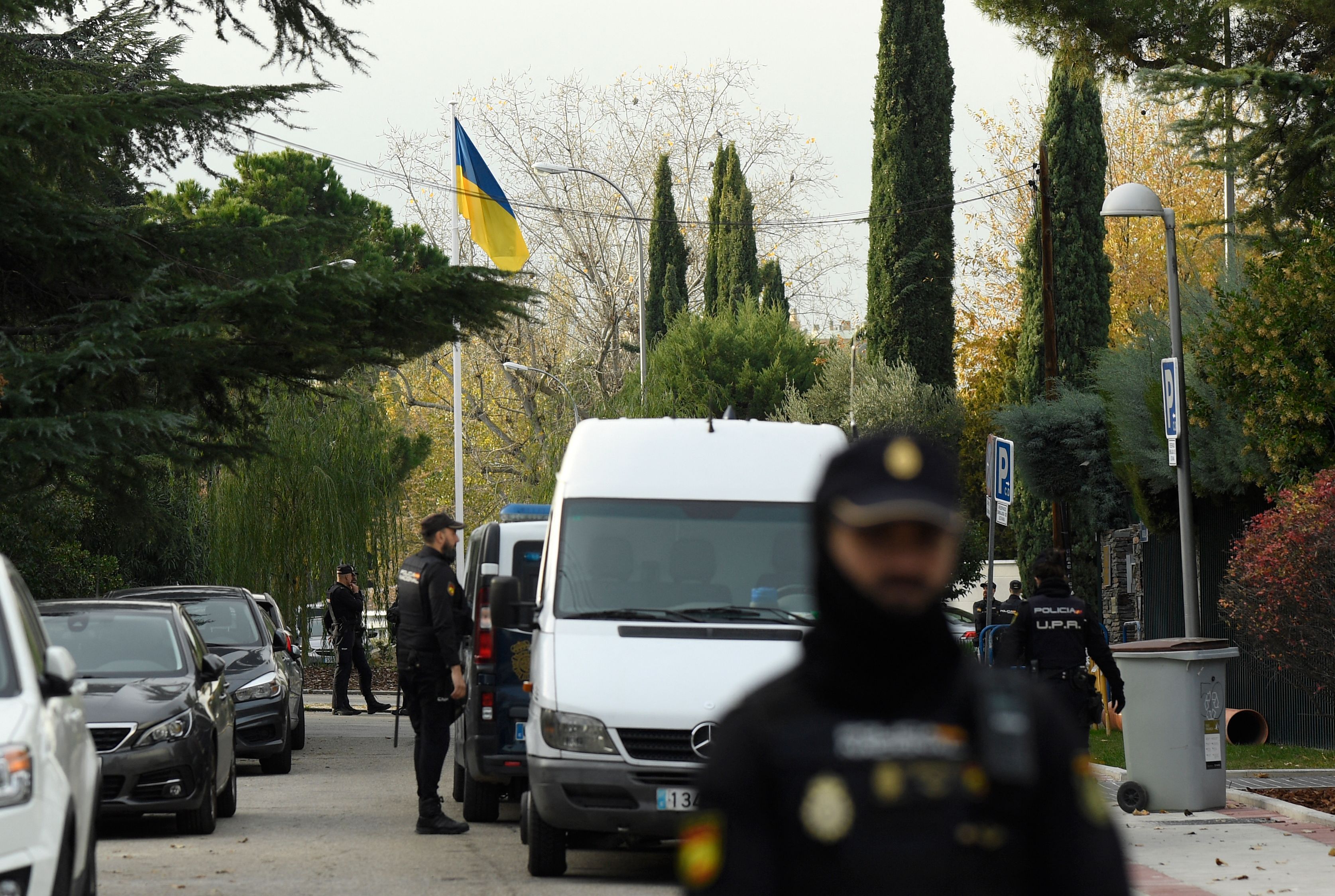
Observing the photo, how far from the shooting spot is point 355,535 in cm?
3309

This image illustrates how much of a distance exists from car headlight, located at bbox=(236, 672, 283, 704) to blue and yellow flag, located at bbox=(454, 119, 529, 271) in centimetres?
2588

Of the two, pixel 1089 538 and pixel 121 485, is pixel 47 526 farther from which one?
pixel 1089 538

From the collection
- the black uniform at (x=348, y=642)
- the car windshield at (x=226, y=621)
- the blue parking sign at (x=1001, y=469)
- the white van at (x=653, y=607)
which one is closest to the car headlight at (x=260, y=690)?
the car windshield at (x=226, y=621)

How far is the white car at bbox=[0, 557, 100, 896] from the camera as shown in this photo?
6.31m

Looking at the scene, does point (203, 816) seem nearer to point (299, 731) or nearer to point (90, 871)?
point (90, 871)

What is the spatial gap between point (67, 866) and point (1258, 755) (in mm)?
13236

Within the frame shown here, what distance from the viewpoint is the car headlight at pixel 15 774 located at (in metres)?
6.35

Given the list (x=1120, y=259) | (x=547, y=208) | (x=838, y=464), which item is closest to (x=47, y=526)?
(x=838, y=464)

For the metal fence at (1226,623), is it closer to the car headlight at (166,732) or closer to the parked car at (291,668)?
the car headlight at (166,732)

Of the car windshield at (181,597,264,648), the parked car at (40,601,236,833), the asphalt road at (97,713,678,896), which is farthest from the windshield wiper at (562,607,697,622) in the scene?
the car windshield at (181,597,264,648)

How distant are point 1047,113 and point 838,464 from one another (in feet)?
111

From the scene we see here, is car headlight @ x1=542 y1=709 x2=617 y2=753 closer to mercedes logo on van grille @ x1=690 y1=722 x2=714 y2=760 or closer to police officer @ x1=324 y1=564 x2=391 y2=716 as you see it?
mercedes logo on van grille @ x1=690 y1=722 x2=714 y2=760

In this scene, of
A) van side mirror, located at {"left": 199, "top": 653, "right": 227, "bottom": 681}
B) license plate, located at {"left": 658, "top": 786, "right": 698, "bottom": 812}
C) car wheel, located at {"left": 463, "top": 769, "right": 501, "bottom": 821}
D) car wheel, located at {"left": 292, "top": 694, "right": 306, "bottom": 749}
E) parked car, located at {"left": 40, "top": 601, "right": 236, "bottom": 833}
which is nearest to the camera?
license plate, located at {"left": 658, "top": 786, "right": 698, "bottom": 812}

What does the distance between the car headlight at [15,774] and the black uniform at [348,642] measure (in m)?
17.3
